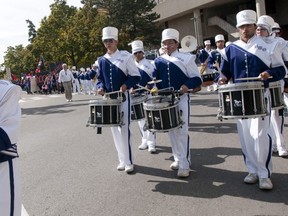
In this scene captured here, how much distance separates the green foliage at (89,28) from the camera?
46750 millimetres

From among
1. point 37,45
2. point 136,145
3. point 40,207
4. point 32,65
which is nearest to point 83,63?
point 37,45

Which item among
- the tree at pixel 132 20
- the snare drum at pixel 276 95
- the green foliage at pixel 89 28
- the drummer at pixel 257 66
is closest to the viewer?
the drummer at pixel 257 66

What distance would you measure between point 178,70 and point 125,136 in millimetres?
1456

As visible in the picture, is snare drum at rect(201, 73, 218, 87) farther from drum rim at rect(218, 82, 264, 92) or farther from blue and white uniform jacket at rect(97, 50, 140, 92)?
drum rim at rect(218, 82, 264, 92)

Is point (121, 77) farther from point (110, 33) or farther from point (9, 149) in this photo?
point (9, 149)

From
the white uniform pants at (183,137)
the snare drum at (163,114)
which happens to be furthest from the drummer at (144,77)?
the snare drum at (163,114)

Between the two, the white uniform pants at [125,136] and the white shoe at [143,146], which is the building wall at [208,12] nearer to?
the white shoe at [143,146]

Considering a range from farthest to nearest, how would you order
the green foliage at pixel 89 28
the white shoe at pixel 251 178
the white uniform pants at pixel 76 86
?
the green foliage at pixel 89 28 → the white uniform pants at pixel 76 86 → the white shoe at pixel 251 178

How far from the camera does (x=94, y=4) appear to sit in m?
53.1

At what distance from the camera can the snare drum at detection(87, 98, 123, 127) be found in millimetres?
6332

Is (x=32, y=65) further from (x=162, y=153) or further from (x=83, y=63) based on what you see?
(x=162, y=153)

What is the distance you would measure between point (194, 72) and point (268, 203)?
7.46 ft

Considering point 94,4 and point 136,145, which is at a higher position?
point 94,4

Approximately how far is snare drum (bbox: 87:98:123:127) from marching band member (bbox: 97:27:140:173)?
215 millimetres
